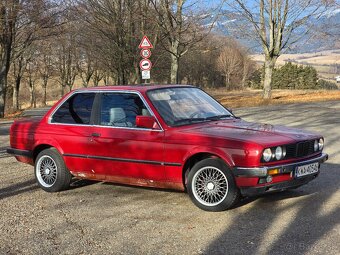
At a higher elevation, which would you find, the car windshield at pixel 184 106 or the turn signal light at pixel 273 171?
the car windshield at pixel 184 106

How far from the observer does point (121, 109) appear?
6250 millimetres

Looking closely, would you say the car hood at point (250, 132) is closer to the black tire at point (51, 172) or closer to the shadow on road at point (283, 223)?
the shadow on road at point (283, 223)

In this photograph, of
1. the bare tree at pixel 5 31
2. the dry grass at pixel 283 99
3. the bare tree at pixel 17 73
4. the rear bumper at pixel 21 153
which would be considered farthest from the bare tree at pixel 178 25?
the bare tree at pixel 17 73

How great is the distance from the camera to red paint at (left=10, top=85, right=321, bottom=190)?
17.0 feet

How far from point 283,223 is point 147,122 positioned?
79.5 inches

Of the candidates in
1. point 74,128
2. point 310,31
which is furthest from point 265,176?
point 310,31

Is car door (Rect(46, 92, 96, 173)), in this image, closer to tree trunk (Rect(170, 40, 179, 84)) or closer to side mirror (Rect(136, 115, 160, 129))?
side mirror (Rect(136, 115, 160, 129))

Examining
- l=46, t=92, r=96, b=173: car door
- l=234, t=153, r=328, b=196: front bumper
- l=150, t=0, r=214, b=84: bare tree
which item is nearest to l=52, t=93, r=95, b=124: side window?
l=46, t=92, r=96, b=173: car door

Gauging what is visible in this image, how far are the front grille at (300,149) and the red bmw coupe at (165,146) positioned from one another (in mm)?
12

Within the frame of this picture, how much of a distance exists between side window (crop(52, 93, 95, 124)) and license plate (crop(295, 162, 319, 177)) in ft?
9.49

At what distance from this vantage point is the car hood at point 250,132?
17.1 feet

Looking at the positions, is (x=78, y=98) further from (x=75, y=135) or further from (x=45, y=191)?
(x=45, y=191)

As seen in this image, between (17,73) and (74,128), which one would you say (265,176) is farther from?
(17,73)

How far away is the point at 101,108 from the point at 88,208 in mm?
1433
